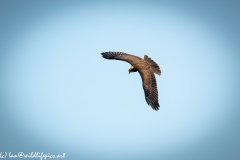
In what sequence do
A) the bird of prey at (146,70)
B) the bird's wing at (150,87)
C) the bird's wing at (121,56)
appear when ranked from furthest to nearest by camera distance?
the bird's wing at (121,56) → the bird of prey at (146,70) → the bird's wing at (150,87)

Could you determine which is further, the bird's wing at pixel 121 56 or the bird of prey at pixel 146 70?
the bird's wing at pixel 121 56

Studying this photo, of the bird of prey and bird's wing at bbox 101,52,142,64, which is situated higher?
bird's wing at bbox 101,52,142,64

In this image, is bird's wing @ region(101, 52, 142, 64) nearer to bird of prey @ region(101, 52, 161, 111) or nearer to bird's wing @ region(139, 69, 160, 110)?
bird of prey @ region(101, 52, 161, 111)

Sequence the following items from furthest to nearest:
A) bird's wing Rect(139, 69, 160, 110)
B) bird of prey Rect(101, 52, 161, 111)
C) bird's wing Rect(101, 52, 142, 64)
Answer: bird's wing Rect(101, 52, 142, 64) → bird of prey Rect(101, 52, 161, 111) → bird's wing Rect(139, 69, 160, 110)

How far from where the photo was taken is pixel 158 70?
2595cm

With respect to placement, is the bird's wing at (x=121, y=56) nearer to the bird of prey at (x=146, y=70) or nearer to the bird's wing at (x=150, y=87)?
the bird of prey at (x=146, y=70)

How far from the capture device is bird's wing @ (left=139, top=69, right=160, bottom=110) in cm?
2440

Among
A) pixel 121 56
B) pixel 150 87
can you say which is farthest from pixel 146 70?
pixel 121 56

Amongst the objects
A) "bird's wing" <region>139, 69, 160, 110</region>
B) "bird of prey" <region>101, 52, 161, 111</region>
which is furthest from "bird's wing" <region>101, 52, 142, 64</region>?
"bird's wing" <region>139, 69, 160, 110</region>

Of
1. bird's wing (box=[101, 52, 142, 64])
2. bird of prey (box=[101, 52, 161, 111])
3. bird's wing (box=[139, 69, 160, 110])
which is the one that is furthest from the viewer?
bird's wing (box=[101, 52, 142, 64])

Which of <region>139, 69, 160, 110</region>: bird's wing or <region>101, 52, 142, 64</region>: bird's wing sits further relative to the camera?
<region>101, 52, 142, 64</region>: bird's wing

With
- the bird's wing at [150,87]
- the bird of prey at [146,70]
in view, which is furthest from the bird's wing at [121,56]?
the bird's wing at [150,87]

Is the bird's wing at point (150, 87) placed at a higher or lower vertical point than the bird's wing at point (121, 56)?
lower

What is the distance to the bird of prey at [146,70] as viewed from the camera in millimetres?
24594
